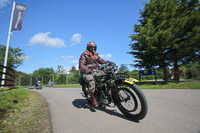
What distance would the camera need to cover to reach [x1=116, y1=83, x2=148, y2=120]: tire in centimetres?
221

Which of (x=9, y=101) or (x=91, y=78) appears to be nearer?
(x=91, y=78)

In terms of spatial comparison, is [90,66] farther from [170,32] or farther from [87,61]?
[170,32]

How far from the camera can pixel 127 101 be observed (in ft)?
8.34

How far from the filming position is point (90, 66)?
10.5 feet

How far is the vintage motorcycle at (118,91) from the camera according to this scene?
236 centimetres

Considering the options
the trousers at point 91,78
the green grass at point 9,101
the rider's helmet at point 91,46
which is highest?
the rider's helmet at point 91,46

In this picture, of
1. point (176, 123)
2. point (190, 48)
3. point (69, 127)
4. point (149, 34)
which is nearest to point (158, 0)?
point (149, 34)

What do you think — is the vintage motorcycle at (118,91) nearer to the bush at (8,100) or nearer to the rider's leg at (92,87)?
the rider's leg at (92,87)

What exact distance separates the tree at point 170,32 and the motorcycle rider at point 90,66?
9.25 m

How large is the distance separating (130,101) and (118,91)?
357mm

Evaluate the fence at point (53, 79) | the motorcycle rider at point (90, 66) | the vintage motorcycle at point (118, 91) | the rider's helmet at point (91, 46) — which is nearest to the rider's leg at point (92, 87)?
the motorcycle rider at point (90, 66)

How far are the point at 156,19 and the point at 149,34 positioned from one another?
95.4 inches

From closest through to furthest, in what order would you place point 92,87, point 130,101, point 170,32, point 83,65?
point 130,101, point 92,87, point 83,65, point 170,32

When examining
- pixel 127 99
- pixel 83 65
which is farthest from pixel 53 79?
pixel 127 99
